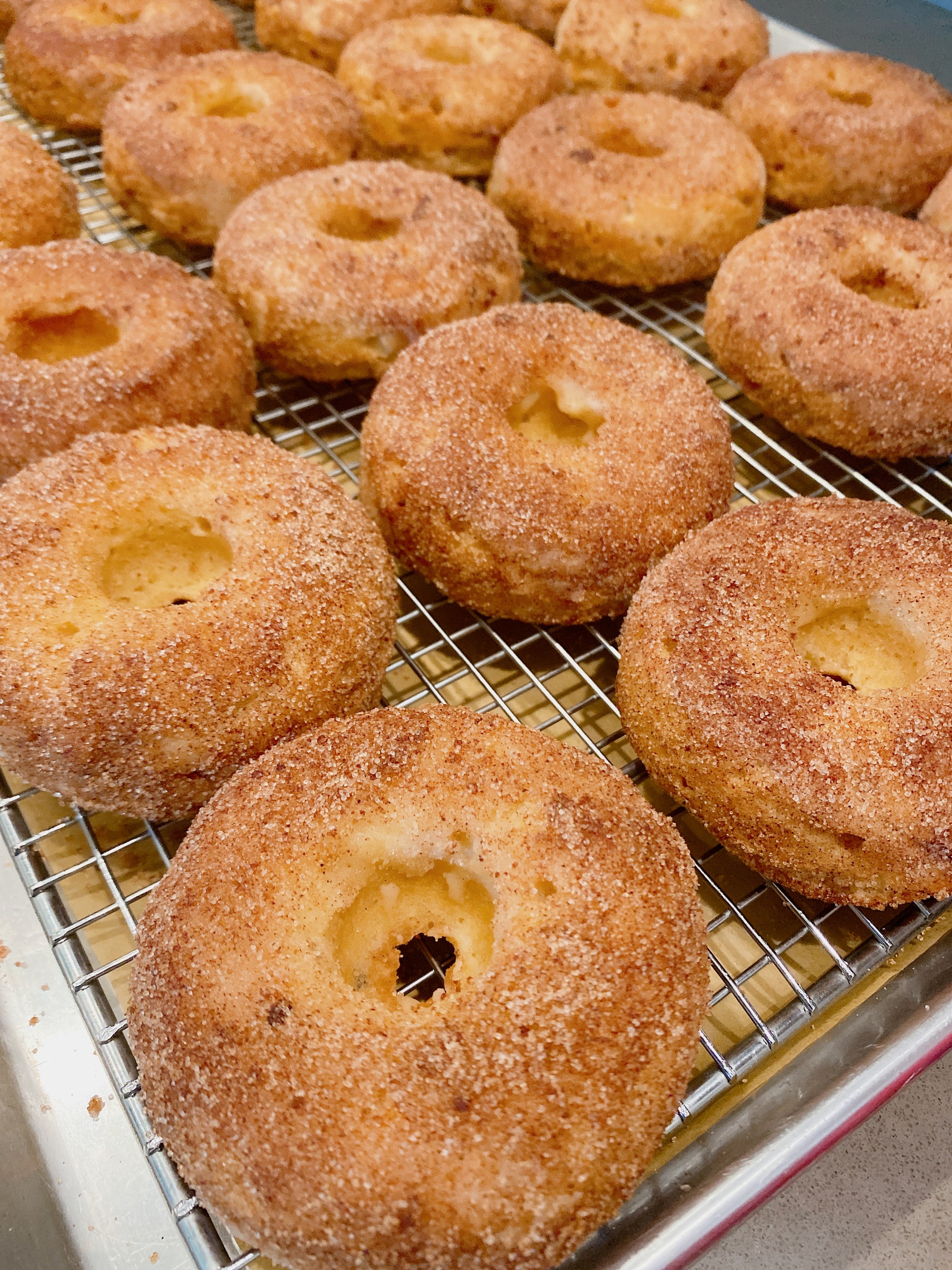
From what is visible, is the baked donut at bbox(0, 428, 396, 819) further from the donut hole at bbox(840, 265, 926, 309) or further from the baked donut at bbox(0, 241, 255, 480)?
the donut hole at bbox(840, 265, 926, 309)

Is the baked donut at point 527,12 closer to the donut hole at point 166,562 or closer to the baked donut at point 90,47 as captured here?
the baked donut at point 90,47

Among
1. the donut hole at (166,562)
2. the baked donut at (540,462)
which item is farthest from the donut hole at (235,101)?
the donut hole at (166,562)

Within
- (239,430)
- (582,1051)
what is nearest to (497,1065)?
(582,1051)

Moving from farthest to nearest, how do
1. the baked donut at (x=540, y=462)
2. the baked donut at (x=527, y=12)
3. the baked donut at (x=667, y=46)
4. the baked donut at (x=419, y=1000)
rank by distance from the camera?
the baked donut at (x=527, y=12), the baked donut at (x=667, y=46), the baked donut at (x=540, y=462), the baked donut at (x=419, y=1000)

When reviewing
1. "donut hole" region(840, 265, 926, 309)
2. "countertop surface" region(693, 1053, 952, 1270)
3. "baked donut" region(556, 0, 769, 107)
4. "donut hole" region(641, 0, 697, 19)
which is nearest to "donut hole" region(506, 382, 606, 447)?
"donut hole" region(840, 265, 926, 309)

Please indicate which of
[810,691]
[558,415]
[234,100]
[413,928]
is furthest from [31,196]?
[810,691]

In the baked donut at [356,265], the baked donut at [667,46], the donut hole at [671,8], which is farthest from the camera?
the donut hole at [671,8]

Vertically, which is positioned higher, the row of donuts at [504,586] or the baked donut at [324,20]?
the baked donut at [324,20]
